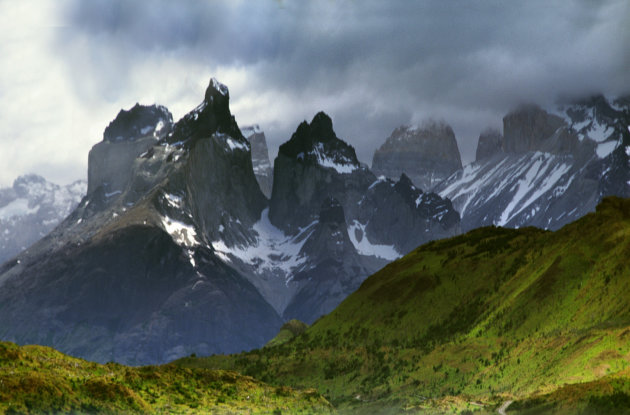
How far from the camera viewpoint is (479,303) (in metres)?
136

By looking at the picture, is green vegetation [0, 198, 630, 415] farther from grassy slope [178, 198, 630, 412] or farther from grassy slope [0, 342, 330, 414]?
grassy slope [178, 198, 630, 412]

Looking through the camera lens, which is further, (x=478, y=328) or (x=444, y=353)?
(x=478, y=328)

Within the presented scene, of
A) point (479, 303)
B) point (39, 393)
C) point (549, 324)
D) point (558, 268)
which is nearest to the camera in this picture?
point (39, 393)

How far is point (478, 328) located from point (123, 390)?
219 feet

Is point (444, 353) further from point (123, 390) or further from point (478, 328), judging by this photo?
point (123, 390)

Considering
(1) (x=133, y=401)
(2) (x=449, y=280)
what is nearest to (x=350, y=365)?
(2) (x=449, y=280)

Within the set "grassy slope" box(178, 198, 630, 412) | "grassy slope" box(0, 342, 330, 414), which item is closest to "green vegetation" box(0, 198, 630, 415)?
"grassy slope" box(0, 342, 330, 414)

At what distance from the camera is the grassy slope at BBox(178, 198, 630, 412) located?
98062mm

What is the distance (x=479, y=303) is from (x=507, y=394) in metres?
41.4

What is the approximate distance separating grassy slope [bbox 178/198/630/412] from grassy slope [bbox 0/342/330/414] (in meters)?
18.0

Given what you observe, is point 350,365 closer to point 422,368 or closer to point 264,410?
point 422,368

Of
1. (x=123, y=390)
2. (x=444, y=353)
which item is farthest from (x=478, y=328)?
(x=123, y=390)

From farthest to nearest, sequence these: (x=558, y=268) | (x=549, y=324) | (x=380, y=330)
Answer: (x=380, y=330) < (x=558, y=268) < (x=549, y=324)

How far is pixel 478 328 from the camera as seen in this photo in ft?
411
